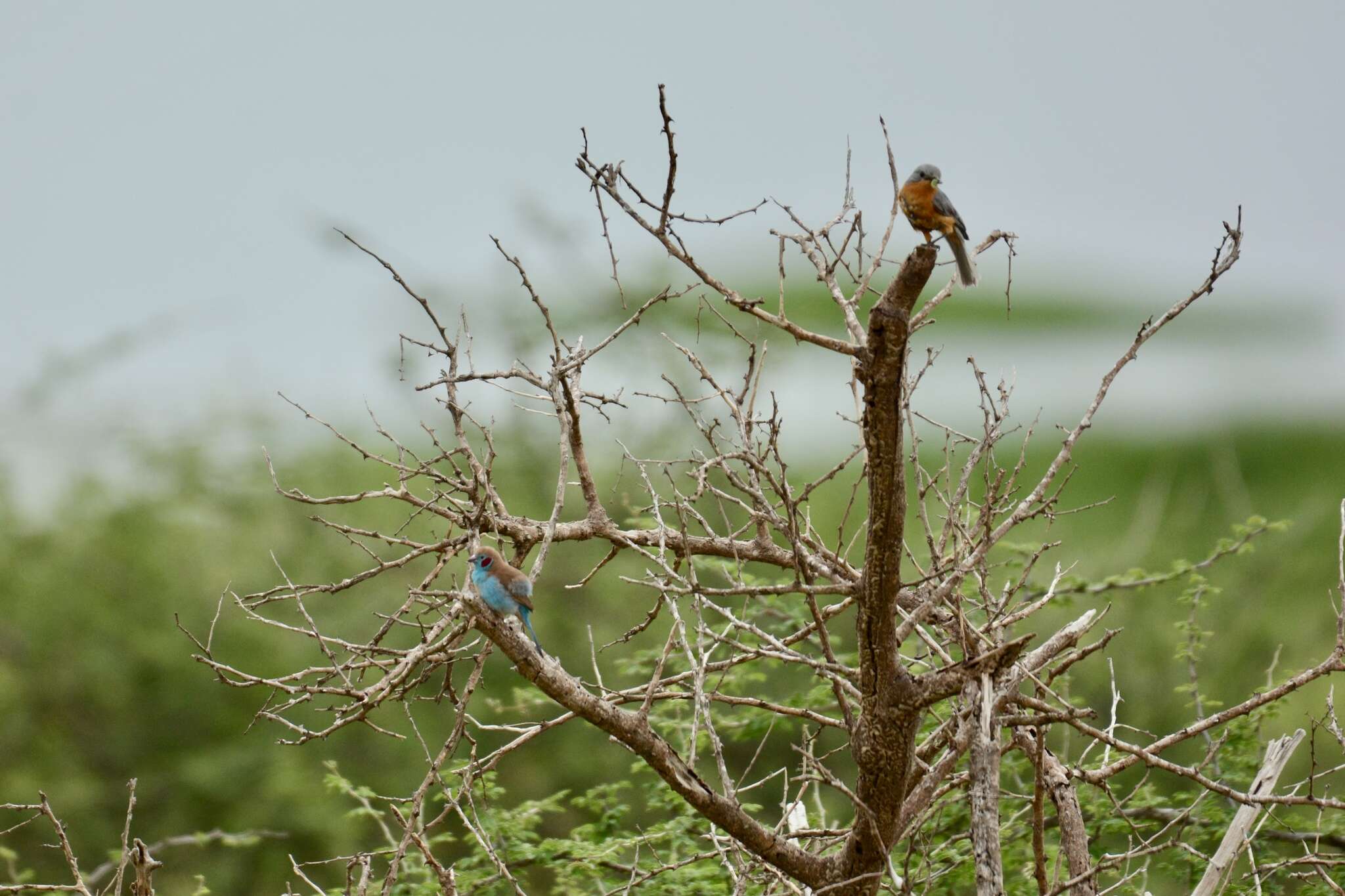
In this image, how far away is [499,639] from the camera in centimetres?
343

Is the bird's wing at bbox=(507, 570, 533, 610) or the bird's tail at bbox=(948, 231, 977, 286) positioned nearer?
the bird's wing at bbox=(507, 570, 533, 610)

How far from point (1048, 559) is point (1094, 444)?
8.04 metres

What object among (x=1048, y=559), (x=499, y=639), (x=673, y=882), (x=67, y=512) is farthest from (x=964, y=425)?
(x=67, y=512)

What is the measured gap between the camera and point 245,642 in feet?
40.5

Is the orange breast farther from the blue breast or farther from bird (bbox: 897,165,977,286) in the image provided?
the blue breast

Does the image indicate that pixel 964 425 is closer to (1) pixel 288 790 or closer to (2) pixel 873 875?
(1) pixel 288 790

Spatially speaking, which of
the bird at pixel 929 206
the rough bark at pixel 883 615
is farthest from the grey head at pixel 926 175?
the rough bark at pixel 883 615

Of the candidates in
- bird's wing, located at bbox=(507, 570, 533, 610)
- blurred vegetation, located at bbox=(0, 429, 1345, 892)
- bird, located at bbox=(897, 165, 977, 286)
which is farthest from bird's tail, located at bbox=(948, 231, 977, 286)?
blurred vegetation, located at bbox=(0, 429, 1345, 892)

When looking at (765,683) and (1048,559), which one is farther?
(765,683)

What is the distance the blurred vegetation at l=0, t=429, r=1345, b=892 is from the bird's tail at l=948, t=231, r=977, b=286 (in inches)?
242

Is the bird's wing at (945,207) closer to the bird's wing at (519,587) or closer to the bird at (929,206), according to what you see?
the bird at (929,206)

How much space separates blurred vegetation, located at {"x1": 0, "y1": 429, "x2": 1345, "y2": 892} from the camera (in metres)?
10.6

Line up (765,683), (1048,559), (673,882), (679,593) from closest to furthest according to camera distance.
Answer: (679,593)
(673,882)
(1048,559)
(765,683)

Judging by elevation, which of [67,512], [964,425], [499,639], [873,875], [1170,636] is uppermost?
[67,512]
